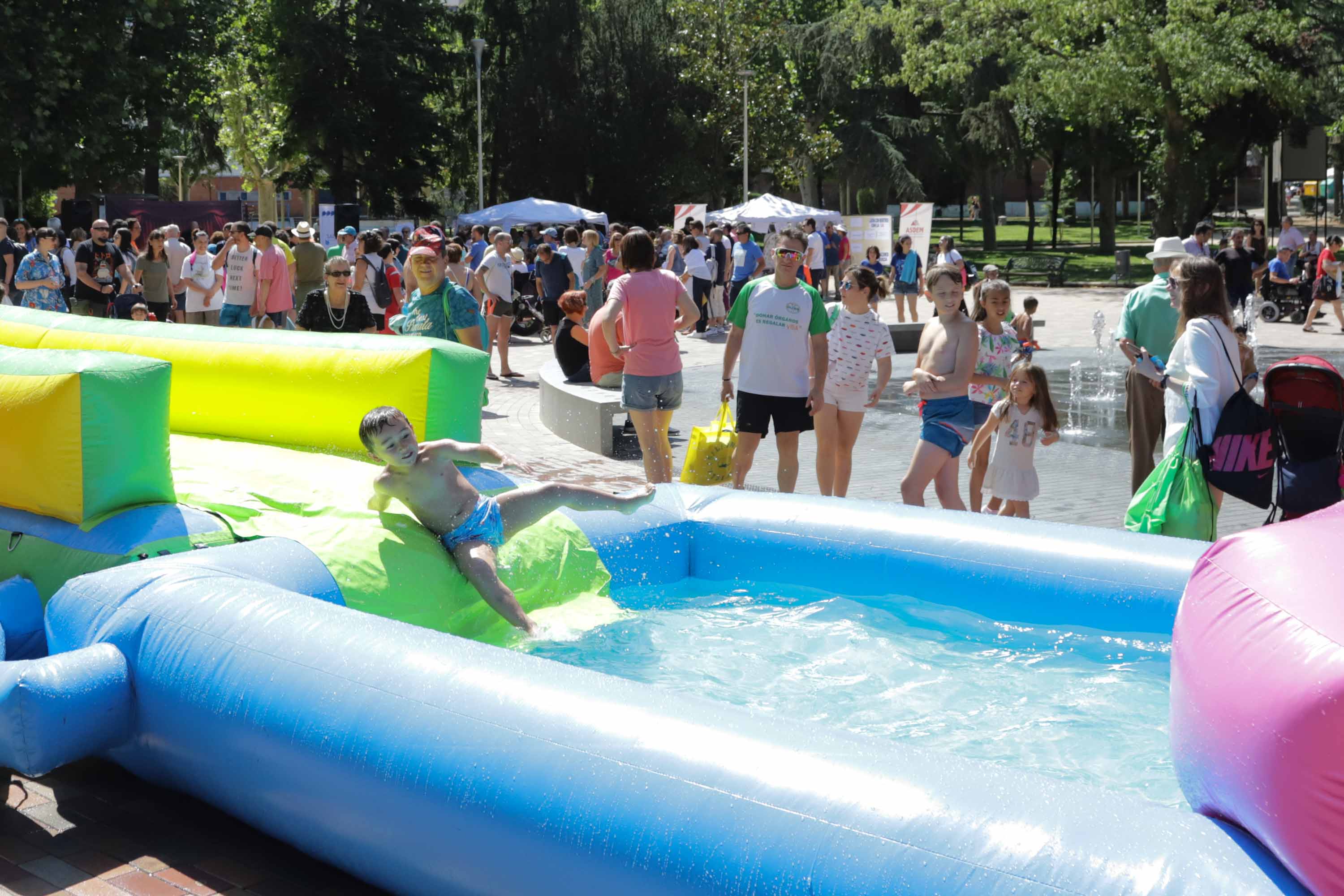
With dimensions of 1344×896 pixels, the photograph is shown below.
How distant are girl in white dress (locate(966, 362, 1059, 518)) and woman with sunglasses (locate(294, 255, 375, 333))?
18.1 ft

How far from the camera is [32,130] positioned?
1094 inches

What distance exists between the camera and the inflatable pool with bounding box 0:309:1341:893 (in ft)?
9.48

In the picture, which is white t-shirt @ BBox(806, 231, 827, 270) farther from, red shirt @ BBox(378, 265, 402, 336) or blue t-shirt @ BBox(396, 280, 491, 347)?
blue t-shirt @ BBox(396, 280, 491, 347)

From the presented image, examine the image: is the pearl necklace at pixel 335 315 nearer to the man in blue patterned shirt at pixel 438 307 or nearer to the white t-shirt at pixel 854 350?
the man in blue patterned shirt at pixel 438 307

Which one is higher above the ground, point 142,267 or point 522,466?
point 142,267

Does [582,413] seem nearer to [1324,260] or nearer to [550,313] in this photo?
[550,313]

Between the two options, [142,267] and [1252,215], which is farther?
[1252,215]

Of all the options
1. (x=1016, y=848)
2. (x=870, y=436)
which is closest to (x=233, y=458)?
(x=1016, y=848)

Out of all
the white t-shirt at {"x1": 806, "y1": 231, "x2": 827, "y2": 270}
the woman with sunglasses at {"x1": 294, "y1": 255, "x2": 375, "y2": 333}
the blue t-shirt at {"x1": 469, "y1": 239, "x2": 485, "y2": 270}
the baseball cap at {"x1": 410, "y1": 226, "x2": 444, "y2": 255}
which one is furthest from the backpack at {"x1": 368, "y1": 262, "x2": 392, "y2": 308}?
the white t-shirt at {"x1": 806, "y1": 231, "x2": 827, "y2": 270}

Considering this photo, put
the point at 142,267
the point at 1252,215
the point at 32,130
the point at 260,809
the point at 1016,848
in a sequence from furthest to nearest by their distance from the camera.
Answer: the point at 1252,215, the point at 32,130, the point at 142,267, the point at 260,809, the point at 1016,848

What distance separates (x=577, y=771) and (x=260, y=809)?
1.19 m

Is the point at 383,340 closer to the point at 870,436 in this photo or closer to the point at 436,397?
the point at 436,397

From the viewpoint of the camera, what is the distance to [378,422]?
5.34 metres

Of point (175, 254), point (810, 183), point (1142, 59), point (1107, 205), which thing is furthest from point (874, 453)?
point (810, 183)
